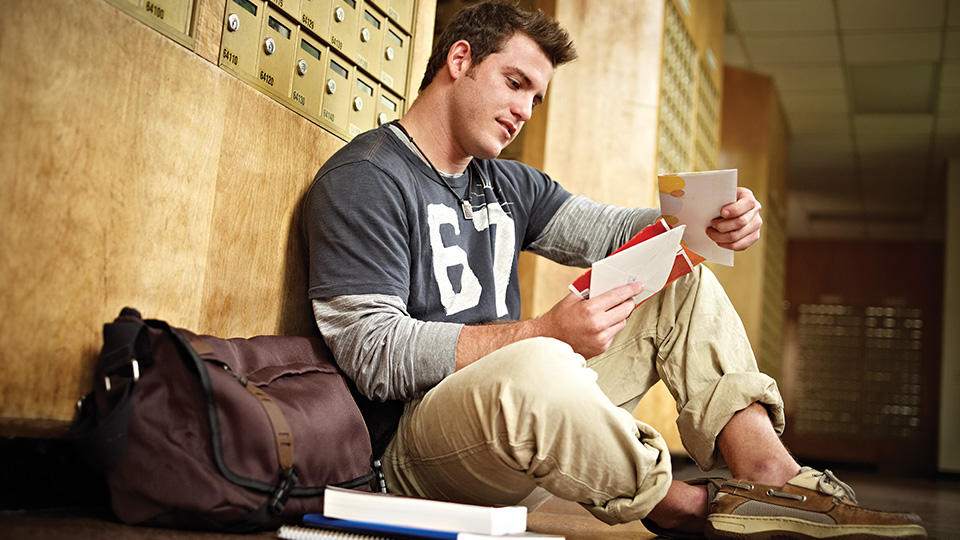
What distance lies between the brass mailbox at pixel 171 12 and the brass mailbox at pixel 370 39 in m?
0.50

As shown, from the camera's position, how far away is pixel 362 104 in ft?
5.98

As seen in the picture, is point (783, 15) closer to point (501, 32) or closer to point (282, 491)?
point (501, 32)

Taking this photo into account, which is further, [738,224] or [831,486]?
[738,224]

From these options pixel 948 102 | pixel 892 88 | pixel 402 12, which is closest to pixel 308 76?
pixel 402 12

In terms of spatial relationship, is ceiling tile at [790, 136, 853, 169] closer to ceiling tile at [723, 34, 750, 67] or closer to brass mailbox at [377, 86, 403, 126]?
ceiling tile at [723, 34, 750, 67]

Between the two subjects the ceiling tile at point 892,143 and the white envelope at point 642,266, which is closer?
the white envelope at point 642,266

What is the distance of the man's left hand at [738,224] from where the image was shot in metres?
1.52

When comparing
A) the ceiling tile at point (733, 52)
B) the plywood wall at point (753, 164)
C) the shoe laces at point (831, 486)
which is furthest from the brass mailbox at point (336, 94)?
the ceiling tile at point (733, 52)

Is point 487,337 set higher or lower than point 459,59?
lower

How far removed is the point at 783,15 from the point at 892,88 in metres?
1.39

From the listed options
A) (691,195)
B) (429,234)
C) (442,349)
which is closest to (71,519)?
(442,349)

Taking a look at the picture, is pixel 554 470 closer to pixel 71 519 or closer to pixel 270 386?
pixel 270 386

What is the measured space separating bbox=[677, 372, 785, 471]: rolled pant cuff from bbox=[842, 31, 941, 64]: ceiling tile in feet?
14.2

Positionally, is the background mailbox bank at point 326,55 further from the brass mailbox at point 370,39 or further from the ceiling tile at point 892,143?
the ceiling tile at point 892,143
